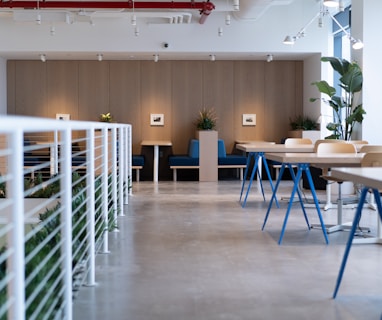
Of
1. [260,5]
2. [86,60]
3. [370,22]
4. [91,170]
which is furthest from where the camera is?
[86,60]

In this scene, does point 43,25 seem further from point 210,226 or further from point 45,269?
point 45,269

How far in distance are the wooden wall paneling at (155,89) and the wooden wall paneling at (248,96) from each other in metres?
1.52

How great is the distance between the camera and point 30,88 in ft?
44.6

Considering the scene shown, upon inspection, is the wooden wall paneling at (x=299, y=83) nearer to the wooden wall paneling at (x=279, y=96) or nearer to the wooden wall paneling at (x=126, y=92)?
the wooden wall paneling at (x=279, y=96)

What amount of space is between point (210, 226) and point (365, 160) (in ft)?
6.40

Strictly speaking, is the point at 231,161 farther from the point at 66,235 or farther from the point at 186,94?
the point at 66,235

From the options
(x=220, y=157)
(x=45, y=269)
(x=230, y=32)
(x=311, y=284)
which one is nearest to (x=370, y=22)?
(x=230, y=32)

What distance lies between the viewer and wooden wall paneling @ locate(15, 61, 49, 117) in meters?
13.6

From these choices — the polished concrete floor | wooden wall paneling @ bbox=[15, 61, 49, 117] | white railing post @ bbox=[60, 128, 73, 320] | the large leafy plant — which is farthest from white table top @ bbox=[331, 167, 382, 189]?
wooden wall paneling @ bbox=[15, 61, 49, 117]

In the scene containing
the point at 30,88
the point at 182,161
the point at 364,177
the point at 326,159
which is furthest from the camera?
the point at 30,88

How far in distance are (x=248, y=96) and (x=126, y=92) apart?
2715mm

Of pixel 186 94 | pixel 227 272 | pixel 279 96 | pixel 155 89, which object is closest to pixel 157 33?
pixel 155 89

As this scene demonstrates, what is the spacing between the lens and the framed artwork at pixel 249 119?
13.8m

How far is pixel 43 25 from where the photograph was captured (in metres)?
12.2
